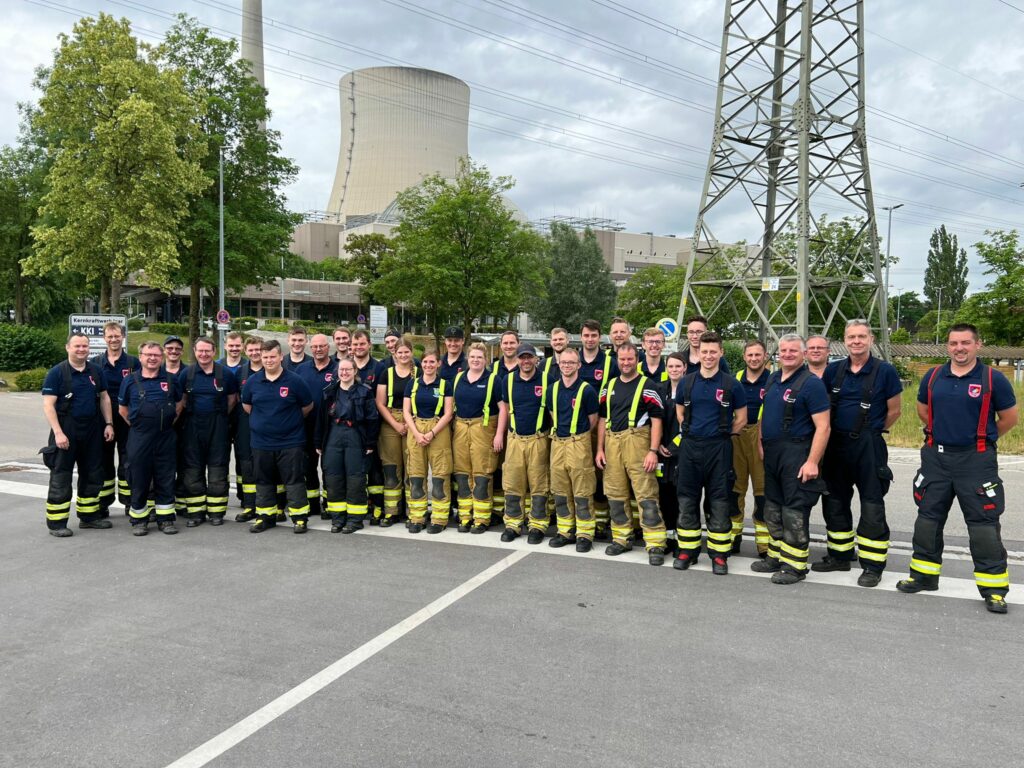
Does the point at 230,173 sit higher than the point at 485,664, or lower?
higher

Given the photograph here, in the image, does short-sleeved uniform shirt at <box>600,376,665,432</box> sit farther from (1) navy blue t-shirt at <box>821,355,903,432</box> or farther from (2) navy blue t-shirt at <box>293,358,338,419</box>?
(2) navy blue t-shirt at <box>293,358,338,419</box>

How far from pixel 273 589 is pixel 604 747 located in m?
2.87

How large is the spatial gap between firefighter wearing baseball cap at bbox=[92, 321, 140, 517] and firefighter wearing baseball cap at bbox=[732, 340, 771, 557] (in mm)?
5714

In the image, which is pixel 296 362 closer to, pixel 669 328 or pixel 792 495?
pixel 792 495

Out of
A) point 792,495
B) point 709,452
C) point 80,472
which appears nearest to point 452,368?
point 709,452

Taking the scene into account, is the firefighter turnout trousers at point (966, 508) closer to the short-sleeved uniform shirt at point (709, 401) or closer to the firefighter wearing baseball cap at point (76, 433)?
the short-sleeved uniform shirt at point (709, 401)

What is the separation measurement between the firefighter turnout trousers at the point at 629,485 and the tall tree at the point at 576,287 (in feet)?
174

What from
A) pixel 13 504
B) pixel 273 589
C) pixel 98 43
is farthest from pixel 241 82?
pixel 273 589

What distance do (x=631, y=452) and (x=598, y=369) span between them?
3.46ft

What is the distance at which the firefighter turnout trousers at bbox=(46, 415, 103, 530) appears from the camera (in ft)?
21.2

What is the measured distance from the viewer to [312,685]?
3.58 metres

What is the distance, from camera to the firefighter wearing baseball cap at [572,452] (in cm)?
598

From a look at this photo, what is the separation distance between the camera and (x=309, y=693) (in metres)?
3.50

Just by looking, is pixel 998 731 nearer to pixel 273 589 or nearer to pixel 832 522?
pixel 832 522
